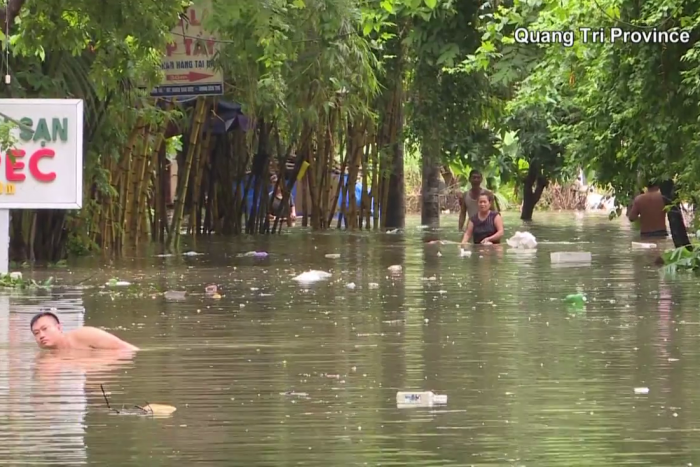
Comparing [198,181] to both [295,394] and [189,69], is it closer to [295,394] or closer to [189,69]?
[189,69]

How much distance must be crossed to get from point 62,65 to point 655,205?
32.4 feet

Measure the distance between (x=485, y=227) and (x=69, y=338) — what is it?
1300cm

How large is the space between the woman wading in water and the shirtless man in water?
12.6m

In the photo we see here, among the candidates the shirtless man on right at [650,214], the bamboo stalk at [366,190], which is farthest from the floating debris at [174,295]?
the bamboo stalk at [366,190]

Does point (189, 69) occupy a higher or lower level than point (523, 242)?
higher

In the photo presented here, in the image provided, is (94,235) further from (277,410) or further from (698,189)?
(277,410)

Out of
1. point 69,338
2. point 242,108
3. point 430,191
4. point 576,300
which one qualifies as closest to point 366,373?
point 69,338

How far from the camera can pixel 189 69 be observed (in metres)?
21.0

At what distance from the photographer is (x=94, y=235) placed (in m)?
20.5

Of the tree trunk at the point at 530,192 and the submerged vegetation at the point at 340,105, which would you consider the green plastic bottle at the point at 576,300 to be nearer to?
the submerged vegetation at the point at 340,105

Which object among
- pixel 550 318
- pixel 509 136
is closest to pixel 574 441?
pixel 550 318

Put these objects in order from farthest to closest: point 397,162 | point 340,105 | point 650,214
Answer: point 397,162
point 340,105
point 650,214

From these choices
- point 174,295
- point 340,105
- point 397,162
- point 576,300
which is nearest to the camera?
point 576,300

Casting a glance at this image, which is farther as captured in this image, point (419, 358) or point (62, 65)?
point (62, 65)
